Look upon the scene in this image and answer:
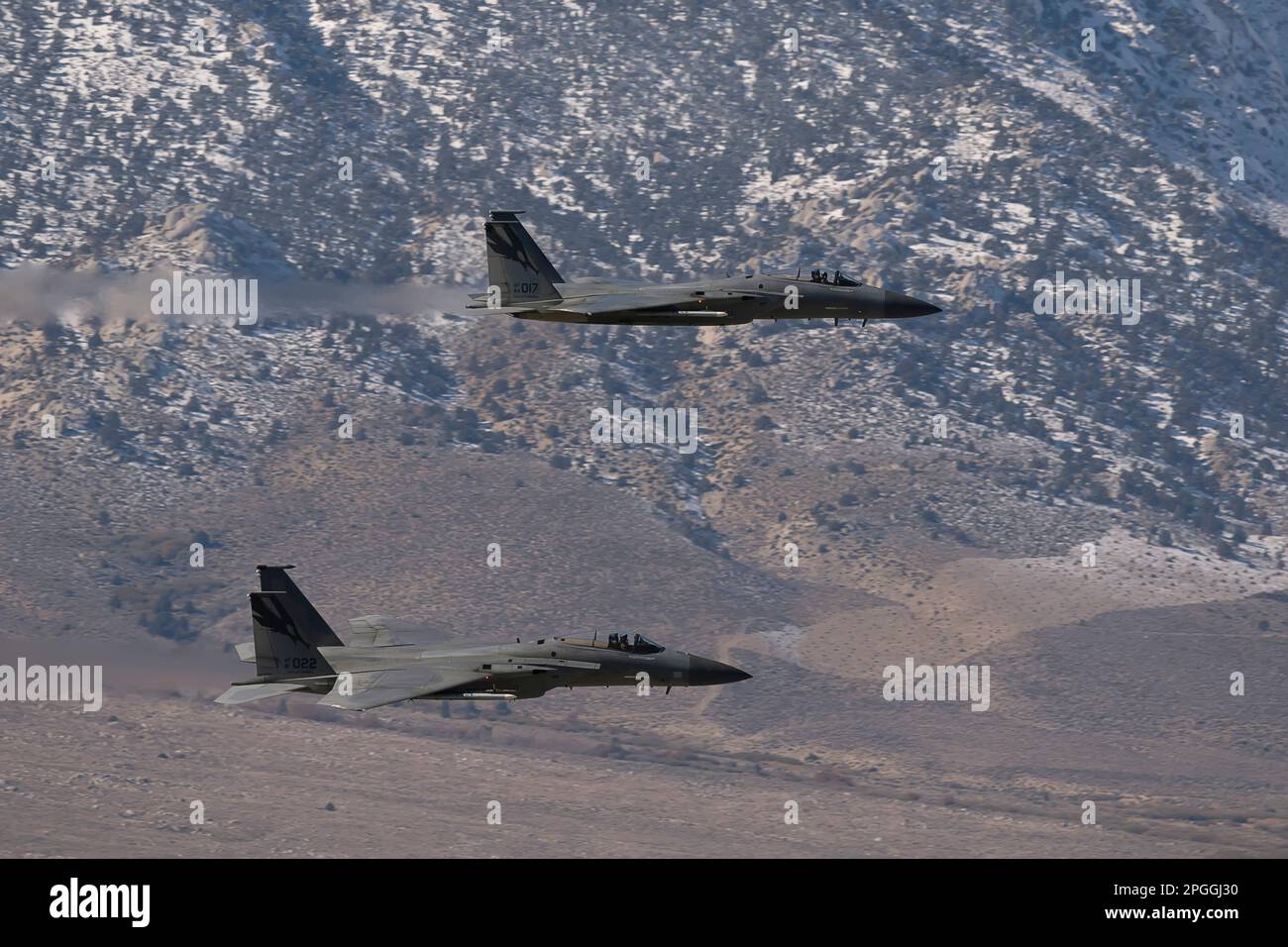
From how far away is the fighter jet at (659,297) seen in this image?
97125 millimetres

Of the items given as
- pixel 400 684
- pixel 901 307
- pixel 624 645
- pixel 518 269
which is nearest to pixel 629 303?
pixel 518 269

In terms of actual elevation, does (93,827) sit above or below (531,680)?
below

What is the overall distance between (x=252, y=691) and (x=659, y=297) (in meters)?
21.6

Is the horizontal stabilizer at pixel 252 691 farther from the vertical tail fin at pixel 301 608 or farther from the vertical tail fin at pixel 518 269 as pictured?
the vertical tail fin at pixel 518 269

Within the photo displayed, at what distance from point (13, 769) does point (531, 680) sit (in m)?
111

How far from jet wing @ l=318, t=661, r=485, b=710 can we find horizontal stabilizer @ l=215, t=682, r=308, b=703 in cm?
168

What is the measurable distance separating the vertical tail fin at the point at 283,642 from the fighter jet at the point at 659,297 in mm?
13495

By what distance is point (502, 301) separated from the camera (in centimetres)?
9906

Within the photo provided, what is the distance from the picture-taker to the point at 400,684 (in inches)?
3563

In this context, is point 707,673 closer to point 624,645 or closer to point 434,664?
point 624,645

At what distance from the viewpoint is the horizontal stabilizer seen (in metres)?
87.7
